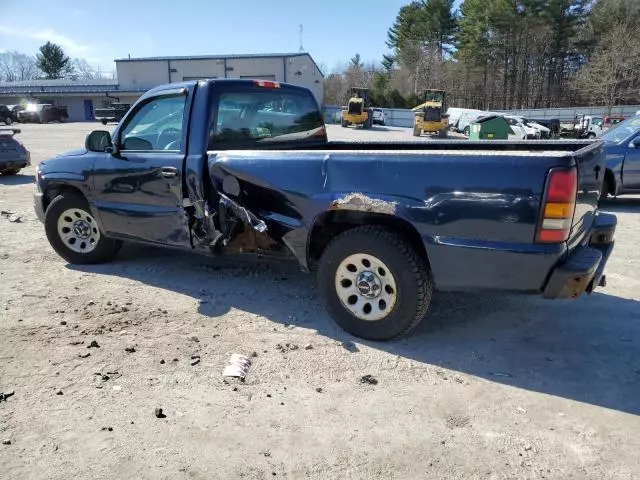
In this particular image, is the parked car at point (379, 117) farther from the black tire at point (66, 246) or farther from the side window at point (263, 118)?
the black tire at point (66, 246)

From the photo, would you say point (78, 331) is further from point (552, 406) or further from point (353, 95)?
point (353, 95)

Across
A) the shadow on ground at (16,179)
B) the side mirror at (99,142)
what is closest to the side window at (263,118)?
the side mirror at (99,142)

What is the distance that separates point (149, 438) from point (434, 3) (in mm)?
71588

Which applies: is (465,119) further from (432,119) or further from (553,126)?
(553,126)

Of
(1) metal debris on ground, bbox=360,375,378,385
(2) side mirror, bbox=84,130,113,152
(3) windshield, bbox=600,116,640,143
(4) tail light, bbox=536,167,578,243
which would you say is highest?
(3) windshield, bbox=600,116,640,143

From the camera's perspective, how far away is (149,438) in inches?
112

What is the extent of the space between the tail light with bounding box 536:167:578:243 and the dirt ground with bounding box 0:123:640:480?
100 centimetres

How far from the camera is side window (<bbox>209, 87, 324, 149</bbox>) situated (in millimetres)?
4715

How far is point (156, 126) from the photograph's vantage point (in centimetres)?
502

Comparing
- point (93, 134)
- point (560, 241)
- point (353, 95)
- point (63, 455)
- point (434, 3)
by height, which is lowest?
point (63, 455)

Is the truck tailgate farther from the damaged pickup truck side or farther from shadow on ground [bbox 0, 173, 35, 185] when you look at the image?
shadow on ground [bbox 0, 173, 35, 185]

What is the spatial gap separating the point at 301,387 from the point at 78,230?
3.74 m

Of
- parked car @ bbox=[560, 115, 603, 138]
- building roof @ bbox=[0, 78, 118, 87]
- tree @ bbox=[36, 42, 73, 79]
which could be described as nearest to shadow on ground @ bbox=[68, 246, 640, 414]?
parked car @ bbox=[560, 115, 603, 138]

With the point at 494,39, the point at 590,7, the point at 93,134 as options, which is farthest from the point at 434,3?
the point at 93,134
